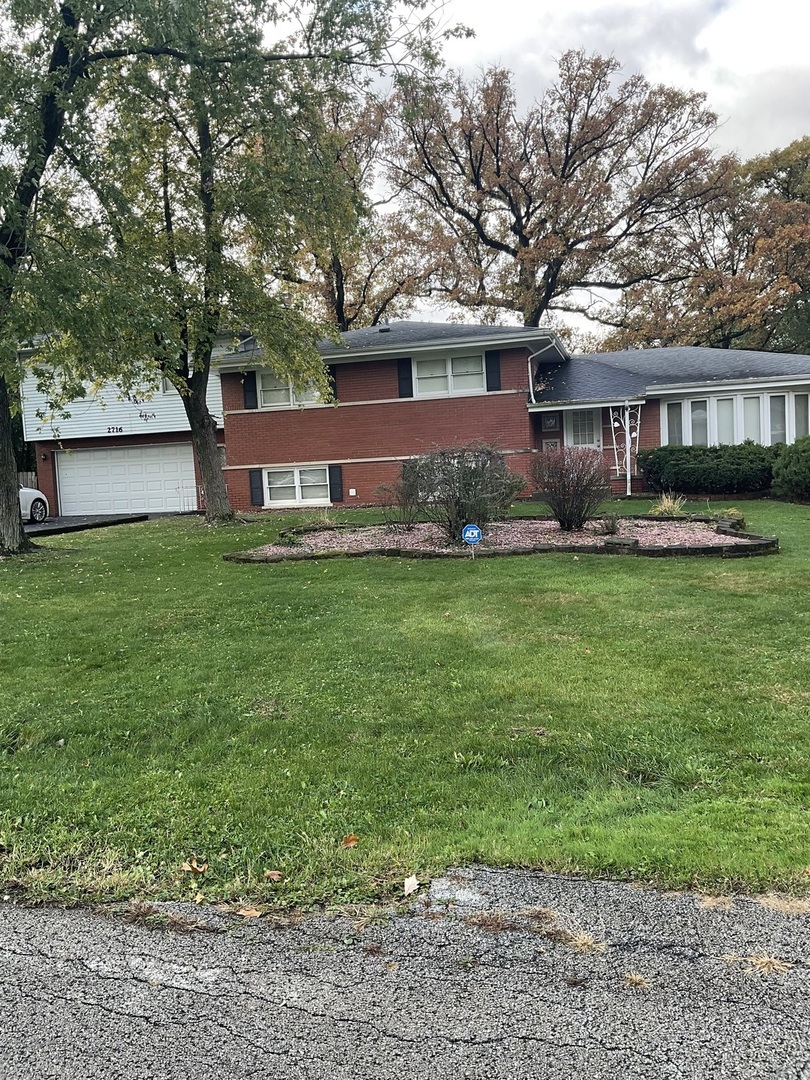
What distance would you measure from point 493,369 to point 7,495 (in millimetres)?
11663

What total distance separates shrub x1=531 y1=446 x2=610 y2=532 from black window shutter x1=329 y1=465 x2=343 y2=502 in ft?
30.7

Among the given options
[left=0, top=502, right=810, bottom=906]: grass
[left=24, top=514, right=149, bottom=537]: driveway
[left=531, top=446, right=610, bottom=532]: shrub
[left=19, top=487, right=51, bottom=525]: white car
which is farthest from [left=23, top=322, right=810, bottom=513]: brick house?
[left=0, top=502, right=810, bottom=906]: grass

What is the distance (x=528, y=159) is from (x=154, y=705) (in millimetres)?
30499

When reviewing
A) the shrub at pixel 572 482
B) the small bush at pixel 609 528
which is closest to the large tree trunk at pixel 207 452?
Answer: the shrub at pixel 572 482

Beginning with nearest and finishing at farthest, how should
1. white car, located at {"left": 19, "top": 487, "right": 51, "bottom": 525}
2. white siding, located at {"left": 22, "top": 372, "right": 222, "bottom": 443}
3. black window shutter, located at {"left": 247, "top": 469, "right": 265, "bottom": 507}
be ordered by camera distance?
black window shutter, located at {"left": 247, "top": 469, "right": 265, "bottom": 507}
white car, located at {"left": 19, "top": 487, "right": 51, "bottom": 525}
white siding, located at {"left": 22, "top": 372, "right": 222, "bottom": 443}

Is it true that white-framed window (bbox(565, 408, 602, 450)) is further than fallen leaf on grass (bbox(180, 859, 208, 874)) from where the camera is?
Yes

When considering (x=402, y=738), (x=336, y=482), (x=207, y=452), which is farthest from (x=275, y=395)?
(x=402, y=738)

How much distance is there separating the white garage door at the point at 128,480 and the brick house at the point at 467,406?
4076 mm

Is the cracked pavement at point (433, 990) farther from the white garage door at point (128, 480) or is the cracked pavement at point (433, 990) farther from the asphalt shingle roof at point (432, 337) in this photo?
the white garage door at point (128, 480)

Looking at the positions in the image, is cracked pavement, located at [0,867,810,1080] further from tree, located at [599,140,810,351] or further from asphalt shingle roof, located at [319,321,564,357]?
tree, located at [599,140,810,351]

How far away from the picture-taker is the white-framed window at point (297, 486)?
66.2 ft

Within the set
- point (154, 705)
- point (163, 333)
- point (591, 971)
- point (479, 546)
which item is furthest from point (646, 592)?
point (163, 333)

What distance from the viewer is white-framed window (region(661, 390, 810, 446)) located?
18.5m

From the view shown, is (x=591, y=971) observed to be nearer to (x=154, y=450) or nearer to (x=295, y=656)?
(x=295, y=656)
